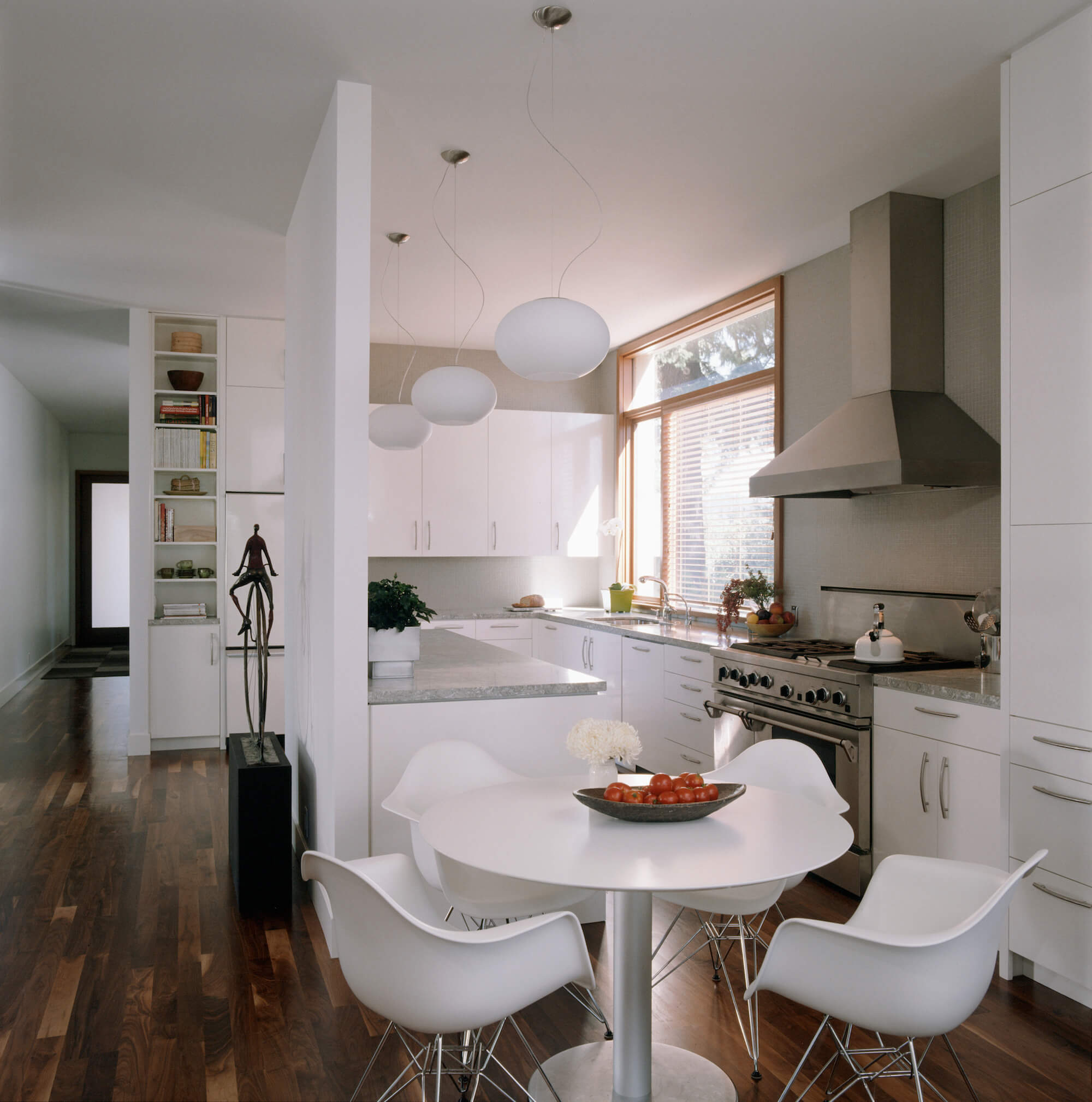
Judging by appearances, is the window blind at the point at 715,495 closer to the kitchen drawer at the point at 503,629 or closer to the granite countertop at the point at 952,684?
the kitchen drawer at the point at 503,629

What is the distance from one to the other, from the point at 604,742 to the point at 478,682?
3.56ft

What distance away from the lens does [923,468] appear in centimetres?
359

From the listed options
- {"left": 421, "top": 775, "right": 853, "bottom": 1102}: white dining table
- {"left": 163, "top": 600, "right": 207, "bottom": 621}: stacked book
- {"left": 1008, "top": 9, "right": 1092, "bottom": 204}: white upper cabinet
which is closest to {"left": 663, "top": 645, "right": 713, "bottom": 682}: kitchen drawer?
{"left": 421, "top": 775, "right": 853, "bottom": 1102}: white dining table

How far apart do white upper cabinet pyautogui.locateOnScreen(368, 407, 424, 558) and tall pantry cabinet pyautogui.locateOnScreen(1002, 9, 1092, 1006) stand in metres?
4.35

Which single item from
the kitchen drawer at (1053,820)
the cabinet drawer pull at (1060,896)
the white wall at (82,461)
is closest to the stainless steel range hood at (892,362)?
the kitchen drawer at (1053,820)

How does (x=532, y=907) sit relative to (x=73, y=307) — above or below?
below

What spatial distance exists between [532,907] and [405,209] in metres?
3.04

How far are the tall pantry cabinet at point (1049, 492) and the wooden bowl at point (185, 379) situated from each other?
500 cm

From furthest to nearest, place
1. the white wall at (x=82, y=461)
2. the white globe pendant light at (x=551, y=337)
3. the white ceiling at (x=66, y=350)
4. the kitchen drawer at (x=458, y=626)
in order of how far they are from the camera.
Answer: the white wall at (x=82, y=461) < the kitchen drawer at (x=458, y=626) < the white ceiling at (x=66, y=350) < the white globe pendant light at (x=551, y=337)

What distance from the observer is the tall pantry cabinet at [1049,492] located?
267 cm

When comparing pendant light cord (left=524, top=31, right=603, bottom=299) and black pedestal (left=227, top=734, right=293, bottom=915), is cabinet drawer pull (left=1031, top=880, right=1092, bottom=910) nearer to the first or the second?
black pedestal (left=227, top=734, right=293, bottom=915)

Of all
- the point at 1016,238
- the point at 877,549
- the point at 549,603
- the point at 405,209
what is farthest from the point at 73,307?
the point at 1016,238

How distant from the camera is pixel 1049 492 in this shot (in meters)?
2.78

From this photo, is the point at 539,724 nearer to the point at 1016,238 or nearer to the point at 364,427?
the point at 364,427
